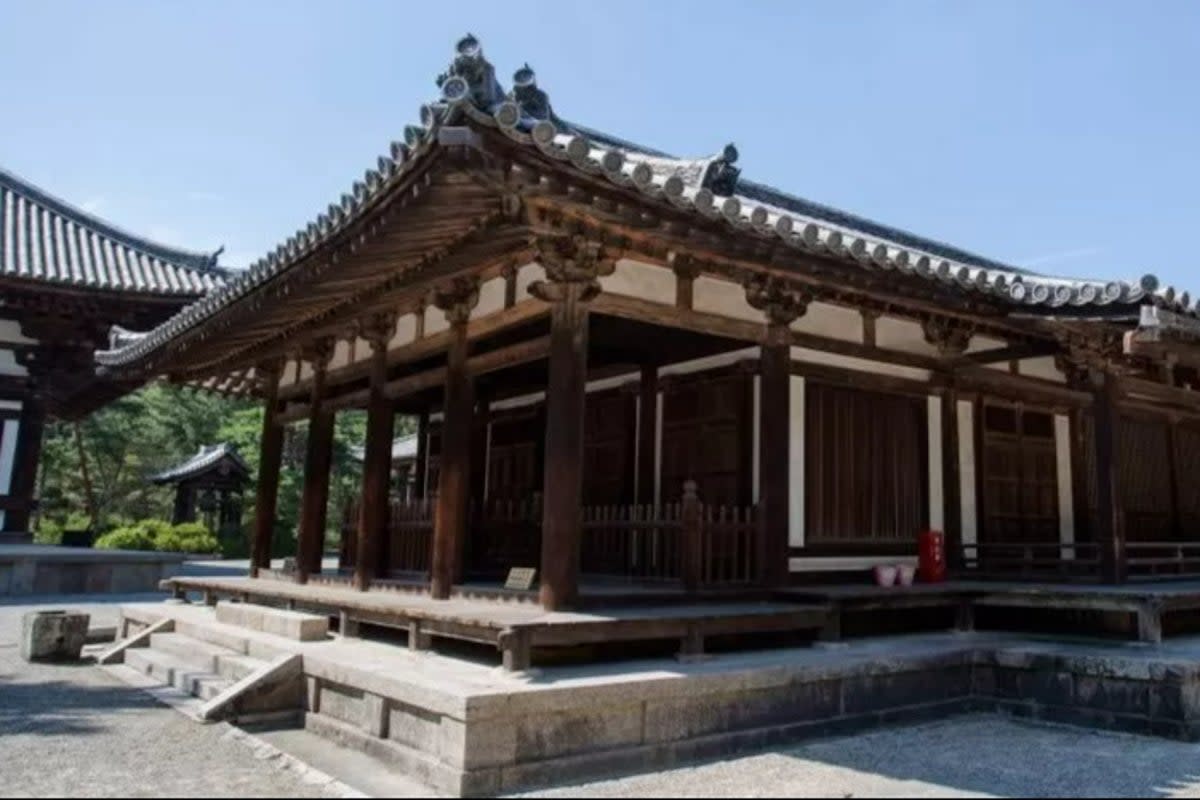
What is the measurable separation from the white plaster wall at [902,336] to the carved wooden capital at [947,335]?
0.08m

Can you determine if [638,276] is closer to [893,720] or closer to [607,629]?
[607,629]

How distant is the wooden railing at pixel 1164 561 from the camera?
369 inches

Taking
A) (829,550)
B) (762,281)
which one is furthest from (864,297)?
(829,550)

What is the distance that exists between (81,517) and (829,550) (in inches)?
1469

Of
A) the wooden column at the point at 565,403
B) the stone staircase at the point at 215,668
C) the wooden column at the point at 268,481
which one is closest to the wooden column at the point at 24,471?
the wooden column at the point at 268,481

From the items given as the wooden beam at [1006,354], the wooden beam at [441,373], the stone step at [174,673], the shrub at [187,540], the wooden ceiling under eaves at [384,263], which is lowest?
the stone step at [174,673]

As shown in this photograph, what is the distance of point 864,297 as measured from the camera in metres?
8.67

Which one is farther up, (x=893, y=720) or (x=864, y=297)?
(x=864, y=297)

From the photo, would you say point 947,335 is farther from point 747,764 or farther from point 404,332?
point 404,332

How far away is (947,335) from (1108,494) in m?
2.18

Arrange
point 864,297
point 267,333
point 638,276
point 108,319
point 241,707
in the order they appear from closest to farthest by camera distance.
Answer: point 241,707, point 638,276, point 864,297, point 267,333, point 108,319

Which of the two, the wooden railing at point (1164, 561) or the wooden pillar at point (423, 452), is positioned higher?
the wooden pillar at point (423, 452)

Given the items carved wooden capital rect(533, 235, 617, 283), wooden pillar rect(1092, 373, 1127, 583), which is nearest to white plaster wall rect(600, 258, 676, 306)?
carved wooden capital rect(533, 235, 617, 283)

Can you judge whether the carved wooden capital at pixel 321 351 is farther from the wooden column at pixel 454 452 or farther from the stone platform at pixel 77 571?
the stone platform at pixel 77 571
